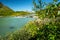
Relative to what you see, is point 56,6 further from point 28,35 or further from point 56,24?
point 28,35

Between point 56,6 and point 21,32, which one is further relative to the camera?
point 21,32

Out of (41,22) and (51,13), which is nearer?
(51,13)

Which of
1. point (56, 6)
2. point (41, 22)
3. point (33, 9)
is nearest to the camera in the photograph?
point (56, 6)

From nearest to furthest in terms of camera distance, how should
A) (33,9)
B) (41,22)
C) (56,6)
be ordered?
(56,6) < (33,9) < (41,22)

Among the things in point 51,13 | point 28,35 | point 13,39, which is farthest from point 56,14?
point 13,39

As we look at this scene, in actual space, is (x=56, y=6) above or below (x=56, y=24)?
above

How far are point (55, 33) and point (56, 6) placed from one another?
104 centimetres

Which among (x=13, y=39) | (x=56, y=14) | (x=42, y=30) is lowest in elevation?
(x=13, y=39)

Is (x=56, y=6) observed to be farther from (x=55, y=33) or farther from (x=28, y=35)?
(x=28, y=35)

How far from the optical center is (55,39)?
7.46 metres

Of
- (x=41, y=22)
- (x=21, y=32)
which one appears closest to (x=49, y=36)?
(x=41, y=22)

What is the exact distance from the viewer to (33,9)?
24.8ft

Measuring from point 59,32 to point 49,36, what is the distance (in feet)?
1.90

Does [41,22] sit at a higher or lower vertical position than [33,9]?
lower
